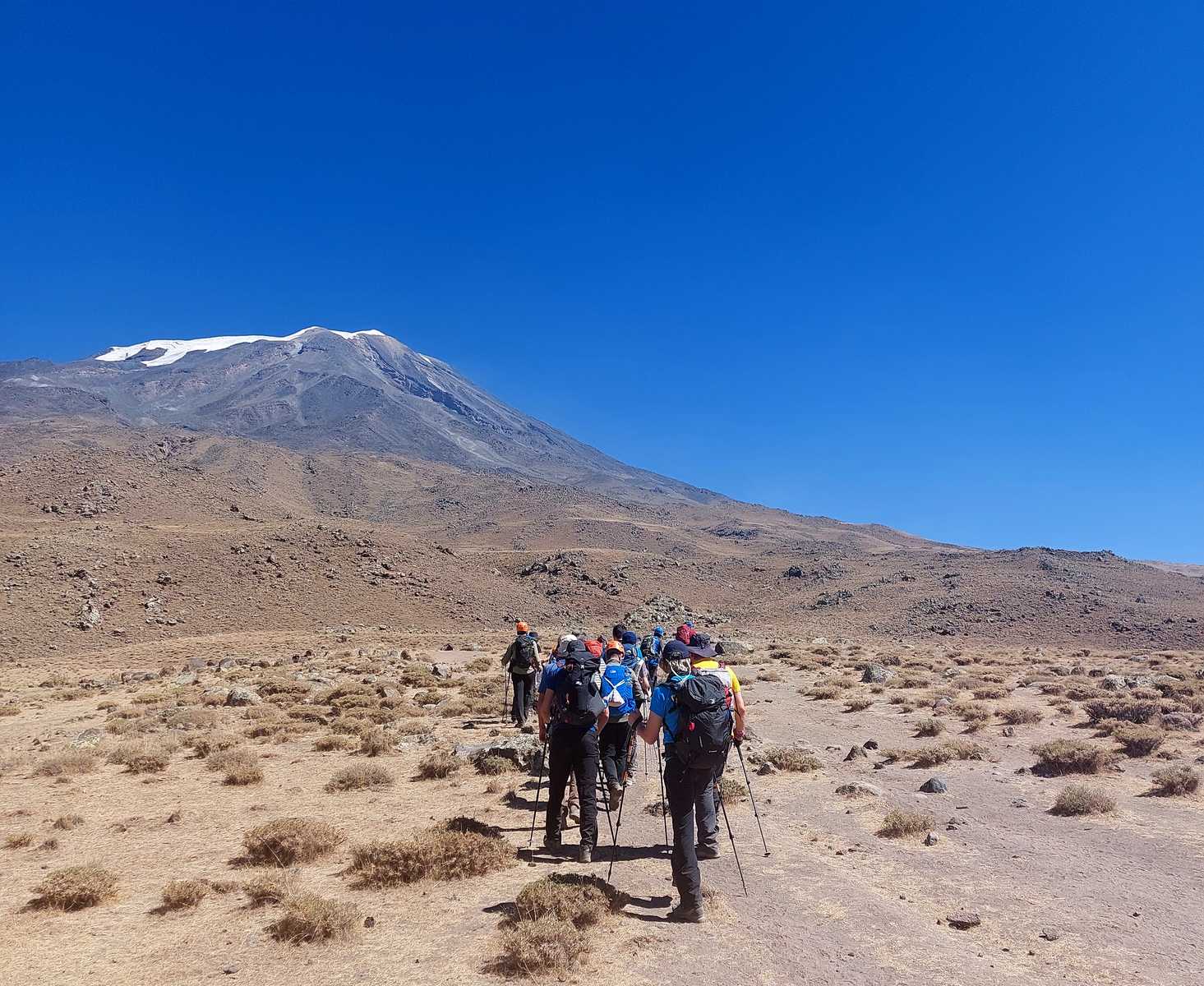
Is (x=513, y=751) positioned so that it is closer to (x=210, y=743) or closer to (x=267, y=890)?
(x=267, y=890)

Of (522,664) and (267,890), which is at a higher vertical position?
(522,664)

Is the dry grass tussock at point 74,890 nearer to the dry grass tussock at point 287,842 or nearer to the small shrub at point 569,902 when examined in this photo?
the dry grass tussock at point 287,842

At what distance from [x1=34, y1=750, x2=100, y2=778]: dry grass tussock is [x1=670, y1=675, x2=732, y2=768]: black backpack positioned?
10.8m

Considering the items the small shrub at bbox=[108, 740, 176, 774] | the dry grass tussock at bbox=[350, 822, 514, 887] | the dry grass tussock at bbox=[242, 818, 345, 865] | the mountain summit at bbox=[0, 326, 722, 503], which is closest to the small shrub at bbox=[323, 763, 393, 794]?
the dry grass tussock at bbox=[242, 818, 345, 865]

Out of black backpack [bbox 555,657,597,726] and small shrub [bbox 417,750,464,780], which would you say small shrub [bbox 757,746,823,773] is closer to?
small shrub [bbox 417,750,464,780]

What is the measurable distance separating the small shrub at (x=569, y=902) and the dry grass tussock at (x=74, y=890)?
3879 mm

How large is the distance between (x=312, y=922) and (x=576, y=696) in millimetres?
3003

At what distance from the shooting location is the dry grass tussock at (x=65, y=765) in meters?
11.5

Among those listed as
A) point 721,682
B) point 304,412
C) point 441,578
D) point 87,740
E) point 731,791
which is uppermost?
point 304,412

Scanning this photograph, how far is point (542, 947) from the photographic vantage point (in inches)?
217

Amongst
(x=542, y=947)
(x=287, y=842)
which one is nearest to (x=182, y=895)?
(x=287, y=842)

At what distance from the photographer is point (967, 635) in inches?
1781

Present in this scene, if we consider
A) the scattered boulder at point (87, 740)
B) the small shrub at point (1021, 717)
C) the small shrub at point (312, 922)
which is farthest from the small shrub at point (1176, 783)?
the scattered boulder at point (87, 740)

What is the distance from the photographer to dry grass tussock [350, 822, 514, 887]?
719cm
